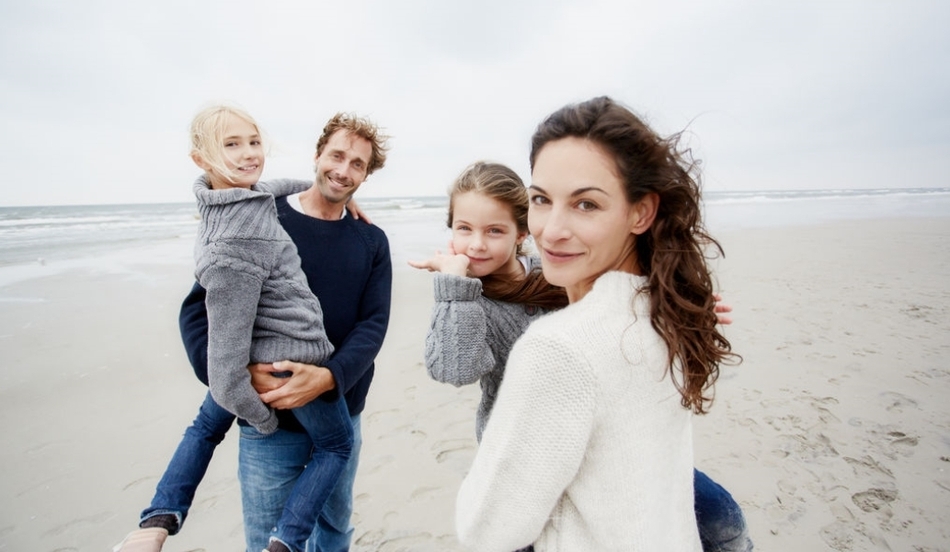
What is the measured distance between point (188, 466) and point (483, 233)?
5.28 feet

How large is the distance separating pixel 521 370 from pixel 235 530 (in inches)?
121

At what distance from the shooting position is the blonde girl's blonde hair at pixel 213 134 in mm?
1880

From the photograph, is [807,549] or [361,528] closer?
[807,549]

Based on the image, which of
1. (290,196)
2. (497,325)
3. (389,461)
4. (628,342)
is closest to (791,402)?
(389,461)

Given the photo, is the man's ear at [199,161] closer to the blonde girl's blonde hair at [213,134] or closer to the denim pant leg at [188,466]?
the blonde girl's blonde hair at [213,134]

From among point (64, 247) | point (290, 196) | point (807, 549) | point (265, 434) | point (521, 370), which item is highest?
point (290, 196)

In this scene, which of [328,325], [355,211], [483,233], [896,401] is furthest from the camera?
[896,401]

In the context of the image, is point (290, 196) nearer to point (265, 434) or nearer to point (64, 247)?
point (265, 434)

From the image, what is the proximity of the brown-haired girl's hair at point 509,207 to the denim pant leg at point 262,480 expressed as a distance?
1133 mm

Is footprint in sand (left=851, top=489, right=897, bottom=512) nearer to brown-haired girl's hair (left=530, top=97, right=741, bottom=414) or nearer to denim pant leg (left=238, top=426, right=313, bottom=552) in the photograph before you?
brown-haired girl's hair (left=530, top=97, right=741, bottom=414)

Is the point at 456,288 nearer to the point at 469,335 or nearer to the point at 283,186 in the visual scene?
the point at 469,335

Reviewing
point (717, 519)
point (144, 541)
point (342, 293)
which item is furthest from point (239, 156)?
point (717, 519)

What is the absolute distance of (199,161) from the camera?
1922 mm

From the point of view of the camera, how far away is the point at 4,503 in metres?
3.16
